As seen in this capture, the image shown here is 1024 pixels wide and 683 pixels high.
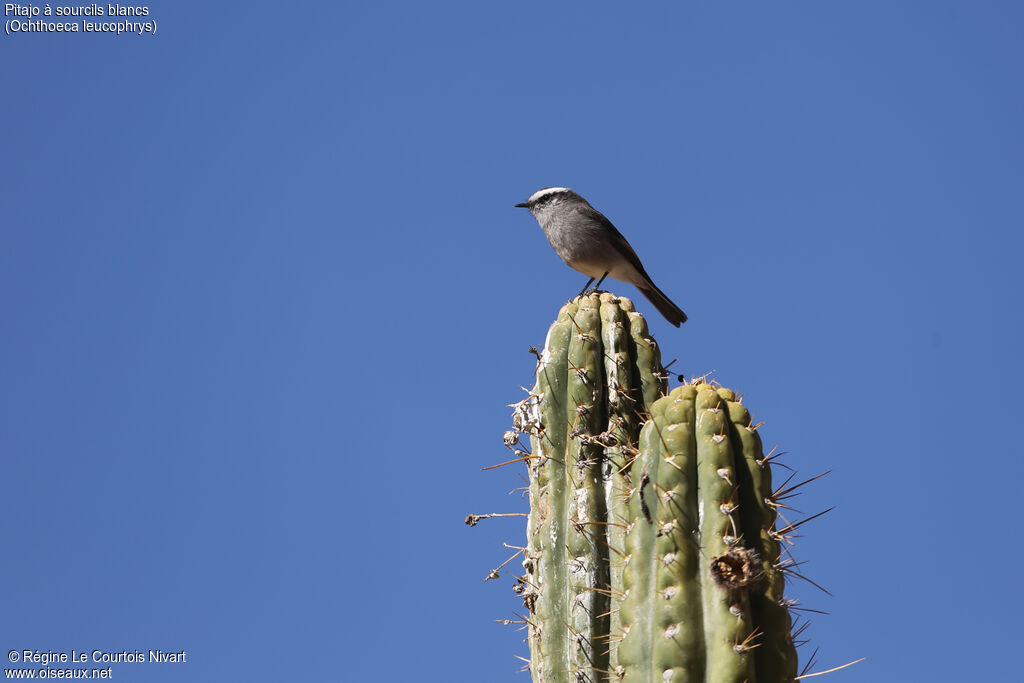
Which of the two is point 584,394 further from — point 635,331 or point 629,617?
point 629,617

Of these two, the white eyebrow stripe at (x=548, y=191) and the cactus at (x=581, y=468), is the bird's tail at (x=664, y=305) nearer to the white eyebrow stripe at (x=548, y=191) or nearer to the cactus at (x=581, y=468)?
the white eyebrow stripe at (x=548, y=191)

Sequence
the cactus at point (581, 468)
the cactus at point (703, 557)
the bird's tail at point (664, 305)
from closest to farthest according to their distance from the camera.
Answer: the cactus at point (703, 557)
the cactus at point (581, 468)
the bird's tail at point (664, 305)

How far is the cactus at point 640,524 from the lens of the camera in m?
3.37

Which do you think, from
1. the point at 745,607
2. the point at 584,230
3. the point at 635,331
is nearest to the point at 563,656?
the point at 745,607

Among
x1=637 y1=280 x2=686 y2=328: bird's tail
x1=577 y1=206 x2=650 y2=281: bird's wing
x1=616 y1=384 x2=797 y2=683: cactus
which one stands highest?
x1=577 y1=206 x2=650 y2=281: bird's wing

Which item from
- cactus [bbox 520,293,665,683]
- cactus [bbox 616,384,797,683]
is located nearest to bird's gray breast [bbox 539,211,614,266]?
cactus [bbox 520,293,665,683]

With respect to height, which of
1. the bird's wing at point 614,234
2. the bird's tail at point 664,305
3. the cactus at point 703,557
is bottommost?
the cactus at point 703,557

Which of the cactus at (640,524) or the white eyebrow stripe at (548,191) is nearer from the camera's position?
the cactus at (640,524)

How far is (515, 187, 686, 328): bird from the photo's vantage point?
8.15m

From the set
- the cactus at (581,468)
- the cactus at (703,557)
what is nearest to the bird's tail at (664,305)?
the cactus at (581,468)

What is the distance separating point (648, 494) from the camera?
3646 millimetres

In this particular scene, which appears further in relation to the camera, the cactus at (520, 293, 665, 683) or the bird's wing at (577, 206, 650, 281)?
the bird's wing at (577, 206, 650, 281)

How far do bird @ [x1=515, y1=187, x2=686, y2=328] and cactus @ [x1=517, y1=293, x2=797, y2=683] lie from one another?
3.51 metres

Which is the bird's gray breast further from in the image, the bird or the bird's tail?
the bird's tail
